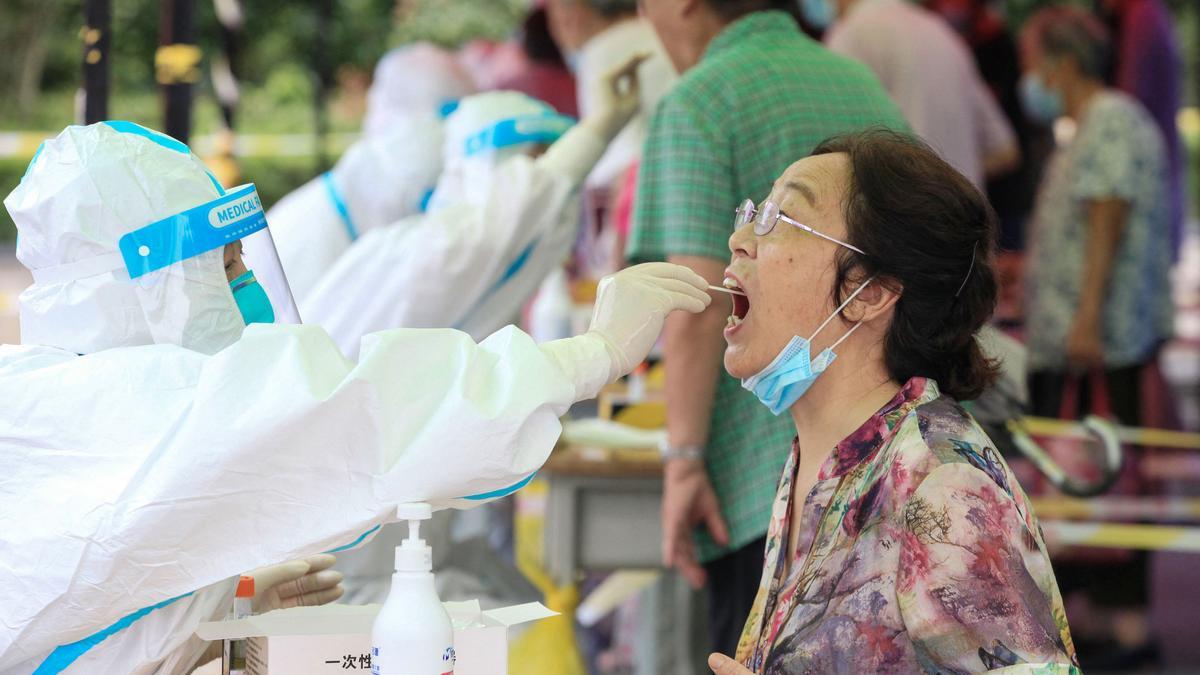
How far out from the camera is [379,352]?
5.31 ft

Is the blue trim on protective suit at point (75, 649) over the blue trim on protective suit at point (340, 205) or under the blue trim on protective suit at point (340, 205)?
under

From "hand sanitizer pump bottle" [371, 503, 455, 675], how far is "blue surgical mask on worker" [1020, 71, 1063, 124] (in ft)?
15.3

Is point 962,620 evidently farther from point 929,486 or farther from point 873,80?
point 873,80

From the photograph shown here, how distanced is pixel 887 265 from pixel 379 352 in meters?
0.82

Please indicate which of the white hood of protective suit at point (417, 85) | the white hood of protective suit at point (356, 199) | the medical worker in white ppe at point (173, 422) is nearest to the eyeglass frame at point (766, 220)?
the medical worker in white ppe at point (173, 422)

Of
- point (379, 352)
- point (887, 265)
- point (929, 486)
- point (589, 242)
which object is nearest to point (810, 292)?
point (887, 265)

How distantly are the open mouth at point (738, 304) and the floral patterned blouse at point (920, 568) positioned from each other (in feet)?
1.11

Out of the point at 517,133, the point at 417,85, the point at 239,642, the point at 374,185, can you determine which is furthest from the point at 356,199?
the point at 239,642

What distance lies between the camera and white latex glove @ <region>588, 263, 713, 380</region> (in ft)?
6.03

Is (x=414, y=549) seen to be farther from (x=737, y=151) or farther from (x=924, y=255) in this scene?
(x=737, y=151)

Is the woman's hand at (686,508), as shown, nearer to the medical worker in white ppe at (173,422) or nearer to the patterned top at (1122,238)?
the medical worker in white ppe at (173,422)

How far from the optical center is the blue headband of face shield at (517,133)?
386 centimetres

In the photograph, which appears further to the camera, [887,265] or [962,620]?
[887,265]

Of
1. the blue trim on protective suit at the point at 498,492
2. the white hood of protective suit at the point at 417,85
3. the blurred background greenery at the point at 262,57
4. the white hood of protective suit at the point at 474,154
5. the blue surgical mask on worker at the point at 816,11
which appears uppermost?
the blurred background greenery at the point at 262,57
